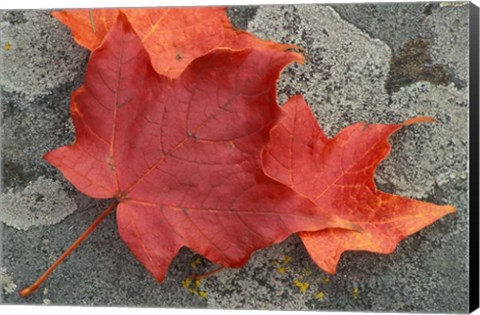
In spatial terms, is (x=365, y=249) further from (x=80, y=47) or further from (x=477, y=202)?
(x=80, y=47)

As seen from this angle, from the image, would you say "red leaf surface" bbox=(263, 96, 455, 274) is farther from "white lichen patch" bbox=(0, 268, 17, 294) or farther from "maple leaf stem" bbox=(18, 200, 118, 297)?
"white lichen patch" bbox=(0, 268, 17, 294)

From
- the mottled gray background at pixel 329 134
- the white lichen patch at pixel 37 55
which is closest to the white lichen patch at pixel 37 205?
the mottled gray background at pixel 329 134

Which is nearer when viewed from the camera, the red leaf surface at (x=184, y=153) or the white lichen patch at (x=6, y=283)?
the red leaf surface at (x=184, y=153)

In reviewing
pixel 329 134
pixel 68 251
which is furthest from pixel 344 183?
pixel 68 251

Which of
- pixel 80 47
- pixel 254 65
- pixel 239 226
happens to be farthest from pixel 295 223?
pixel 80 47

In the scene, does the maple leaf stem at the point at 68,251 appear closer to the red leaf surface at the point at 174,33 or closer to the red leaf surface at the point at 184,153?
the red leaf surface at the point at 184,153

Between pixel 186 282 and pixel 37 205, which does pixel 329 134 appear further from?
pixel 37 205
